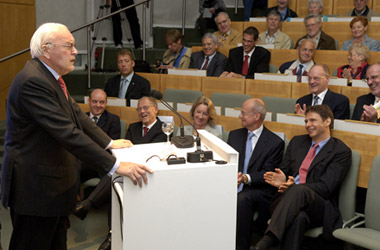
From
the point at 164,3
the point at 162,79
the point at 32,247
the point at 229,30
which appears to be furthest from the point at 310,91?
the point at 164,3

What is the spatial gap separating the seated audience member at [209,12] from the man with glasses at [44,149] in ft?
15.3

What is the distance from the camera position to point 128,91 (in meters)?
4.66

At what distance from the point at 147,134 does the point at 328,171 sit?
146cm

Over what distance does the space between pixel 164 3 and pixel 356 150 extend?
5110 millimetres

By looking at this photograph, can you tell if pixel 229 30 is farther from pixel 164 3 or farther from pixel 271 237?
pixel 271 237

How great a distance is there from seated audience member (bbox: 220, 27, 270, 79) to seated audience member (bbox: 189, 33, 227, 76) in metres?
0.08

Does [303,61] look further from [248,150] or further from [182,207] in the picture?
[182,207]

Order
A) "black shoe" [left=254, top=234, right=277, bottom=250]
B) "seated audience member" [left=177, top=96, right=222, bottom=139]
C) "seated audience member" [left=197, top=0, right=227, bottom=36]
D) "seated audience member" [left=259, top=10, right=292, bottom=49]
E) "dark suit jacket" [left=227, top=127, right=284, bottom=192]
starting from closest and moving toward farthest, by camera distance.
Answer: "black shoe" [left=254, top=234, right=277, bottom=250]
"dark suit jacket" [left=227, top=127, right=284, bottom=192]
"seated audience member" [left=177, top=96, right=222, bottom=139]
"seated audience member" [left=259, top=10, right=292, bottom=49]
"seated audience member" [left=197, top=0, right=227, bottom=36]

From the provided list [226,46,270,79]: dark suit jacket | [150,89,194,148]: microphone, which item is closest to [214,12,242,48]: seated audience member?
[226,46,270,79]: dark suit jacket

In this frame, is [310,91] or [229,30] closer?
[310,91]

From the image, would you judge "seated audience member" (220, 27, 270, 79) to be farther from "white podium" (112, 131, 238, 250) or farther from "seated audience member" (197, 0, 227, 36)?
"white podium" (112, 131, 238, 250)

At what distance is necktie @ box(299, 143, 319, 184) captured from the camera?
2.99 metres

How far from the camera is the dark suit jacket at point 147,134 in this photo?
370 cm

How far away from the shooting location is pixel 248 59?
5.02m
